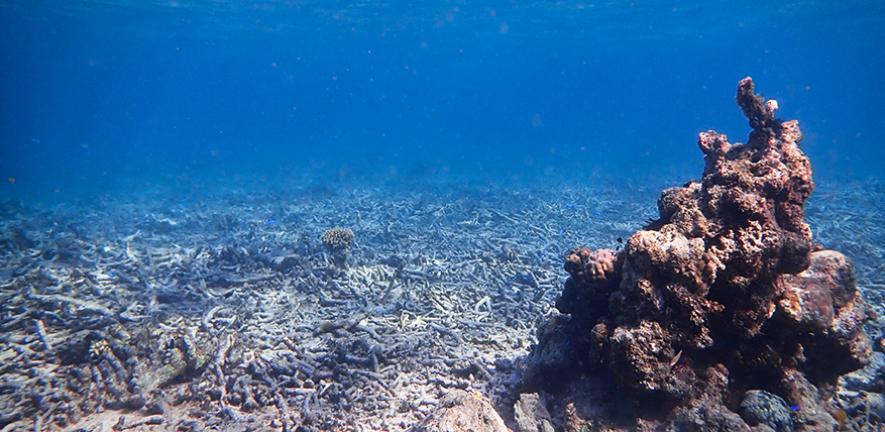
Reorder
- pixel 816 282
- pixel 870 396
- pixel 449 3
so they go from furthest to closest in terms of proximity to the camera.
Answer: pixel 449 3
pixel 870 396
pixel 816 282

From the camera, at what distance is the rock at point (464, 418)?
14.2ft

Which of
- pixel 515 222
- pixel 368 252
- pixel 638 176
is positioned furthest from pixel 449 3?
pixel 368 252

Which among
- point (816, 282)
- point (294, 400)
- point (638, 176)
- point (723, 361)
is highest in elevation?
point (638, 176)

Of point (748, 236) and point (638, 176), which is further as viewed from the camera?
point (638, 176)

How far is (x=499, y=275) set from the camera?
11062 mm

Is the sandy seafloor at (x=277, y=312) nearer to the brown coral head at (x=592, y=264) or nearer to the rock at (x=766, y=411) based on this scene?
the brown coral head at (x=592, y=264)

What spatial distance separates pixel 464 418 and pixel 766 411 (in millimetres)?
2905

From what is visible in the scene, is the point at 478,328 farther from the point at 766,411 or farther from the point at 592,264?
the point at 766,411

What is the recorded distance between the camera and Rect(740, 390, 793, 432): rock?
3.95 m

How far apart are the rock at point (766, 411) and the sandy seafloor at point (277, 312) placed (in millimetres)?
2747

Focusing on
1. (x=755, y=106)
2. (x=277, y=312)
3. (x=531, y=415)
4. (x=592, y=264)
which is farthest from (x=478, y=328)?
(x=755, y=106)

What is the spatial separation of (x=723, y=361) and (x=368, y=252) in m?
9.77

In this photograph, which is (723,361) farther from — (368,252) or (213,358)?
(368,252)

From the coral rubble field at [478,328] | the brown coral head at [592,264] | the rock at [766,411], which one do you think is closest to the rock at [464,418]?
the coral rubble field at [478,328]
